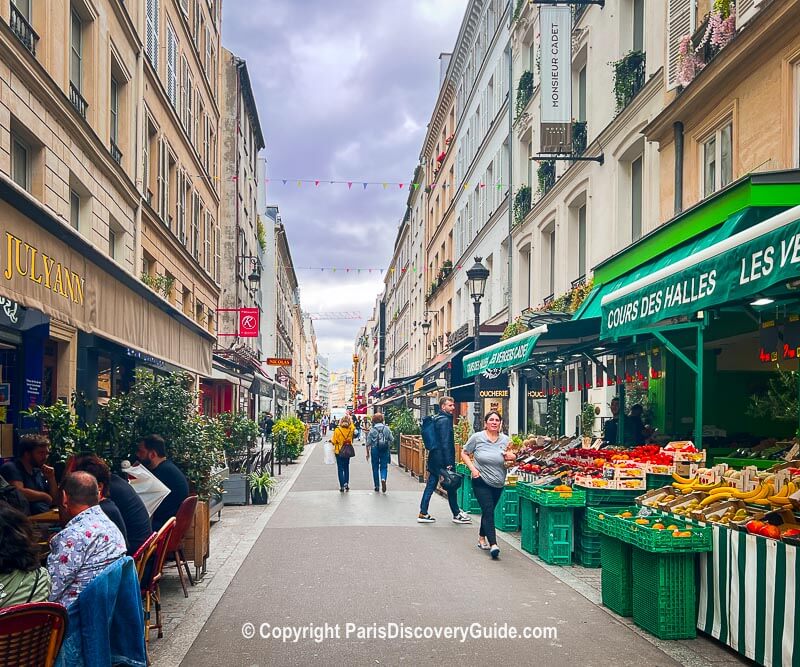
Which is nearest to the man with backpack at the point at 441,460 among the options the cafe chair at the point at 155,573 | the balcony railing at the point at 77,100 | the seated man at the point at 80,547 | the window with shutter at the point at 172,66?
the cafe chair at the point at 155,573

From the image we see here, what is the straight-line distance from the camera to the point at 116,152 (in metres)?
18.1

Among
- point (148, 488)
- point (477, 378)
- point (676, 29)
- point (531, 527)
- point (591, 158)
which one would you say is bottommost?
point (531, 527)

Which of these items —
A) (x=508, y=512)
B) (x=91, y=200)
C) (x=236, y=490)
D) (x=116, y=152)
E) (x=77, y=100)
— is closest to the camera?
(x=508, y=512)

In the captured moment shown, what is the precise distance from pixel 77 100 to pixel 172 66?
901cm

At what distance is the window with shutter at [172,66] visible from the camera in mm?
23203

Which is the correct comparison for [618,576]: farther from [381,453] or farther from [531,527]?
[381,453]

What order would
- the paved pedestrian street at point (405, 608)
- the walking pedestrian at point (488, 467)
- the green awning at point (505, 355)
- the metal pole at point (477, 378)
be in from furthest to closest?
the metal pole at point (477, 378), the green awning at point (505, 355), the walking pedestrian at point (488, 467), the paved pedestrian street at point (405, 608)

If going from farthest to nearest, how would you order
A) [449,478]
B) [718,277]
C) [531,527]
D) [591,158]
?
[591,158], [449,478], [531,527], [718,277]

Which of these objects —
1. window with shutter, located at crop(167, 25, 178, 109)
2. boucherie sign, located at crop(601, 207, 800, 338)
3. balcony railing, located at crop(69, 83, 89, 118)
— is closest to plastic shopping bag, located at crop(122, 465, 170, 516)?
boucherie sign, located at crop(601, 207, 800, 338)

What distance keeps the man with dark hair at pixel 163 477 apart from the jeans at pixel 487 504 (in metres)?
3.93

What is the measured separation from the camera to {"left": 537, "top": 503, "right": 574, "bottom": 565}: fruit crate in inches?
375

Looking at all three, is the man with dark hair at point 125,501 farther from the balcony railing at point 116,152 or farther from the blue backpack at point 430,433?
the balcony railing at point 116,152

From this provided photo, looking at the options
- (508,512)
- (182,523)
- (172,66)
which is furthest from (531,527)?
(172,66)

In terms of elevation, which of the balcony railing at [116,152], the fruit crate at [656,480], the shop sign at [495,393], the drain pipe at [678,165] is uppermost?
the balcony railing at [116,152]
